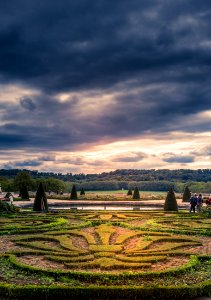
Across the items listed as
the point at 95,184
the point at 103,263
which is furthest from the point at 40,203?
the point at 95,184

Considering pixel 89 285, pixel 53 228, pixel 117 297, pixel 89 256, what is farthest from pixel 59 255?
pixel 53 228

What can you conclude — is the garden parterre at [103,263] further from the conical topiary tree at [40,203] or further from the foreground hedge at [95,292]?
the conical topiary tree at [40,203]

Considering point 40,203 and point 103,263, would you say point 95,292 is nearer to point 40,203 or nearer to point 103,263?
point 103,263

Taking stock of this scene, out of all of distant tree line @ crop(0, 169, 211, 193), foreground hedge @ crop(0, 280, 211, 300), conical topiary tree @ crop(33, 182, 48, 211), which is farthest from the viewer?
distant tree line @ crop(0, 169, 211, 193)

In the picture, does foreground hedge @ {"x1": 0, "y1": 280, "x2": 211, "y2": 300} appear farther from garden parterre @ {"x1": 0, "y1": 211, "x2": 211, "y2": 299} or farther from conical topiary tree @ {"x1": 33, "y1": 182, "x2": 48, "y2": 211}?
conical topiary tree @ {"x1": 33, "y1": 182, "x2": 48, "y2": 211}

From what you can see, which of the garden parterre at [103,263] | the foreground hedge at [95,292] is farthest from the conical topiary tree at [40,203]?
the foreground hedge at [95,292]

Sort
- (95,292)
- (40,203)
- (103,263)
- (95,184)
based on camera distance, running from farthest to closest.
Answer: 1. (95,184)
2. (40,203)
3. (103,263)
4. (95,292)

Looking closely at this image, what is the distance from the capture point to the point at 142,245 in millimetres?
15742

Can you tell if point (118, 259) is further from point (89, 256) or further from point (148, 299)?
point (148, 299)

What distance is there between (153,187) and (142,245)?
105728 mm

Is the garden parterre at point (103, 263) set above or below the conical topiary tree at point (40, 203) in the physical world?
below

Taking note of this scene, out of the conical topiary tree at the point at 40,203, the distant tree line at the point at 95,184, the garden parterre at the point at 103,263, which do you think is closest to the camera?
the garden parterre at the point at 103,263

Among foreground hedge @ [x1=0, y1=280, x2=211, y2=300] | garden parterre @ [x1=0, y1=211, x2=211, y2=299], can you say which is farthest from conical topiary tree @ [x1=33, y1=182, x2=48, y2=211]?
foreground hedge @ [x1=0, y1=280, x2=211, y2=300]

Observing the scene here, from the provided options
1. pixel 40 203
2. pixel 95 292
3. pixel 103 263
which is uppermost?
pixel 40 203
